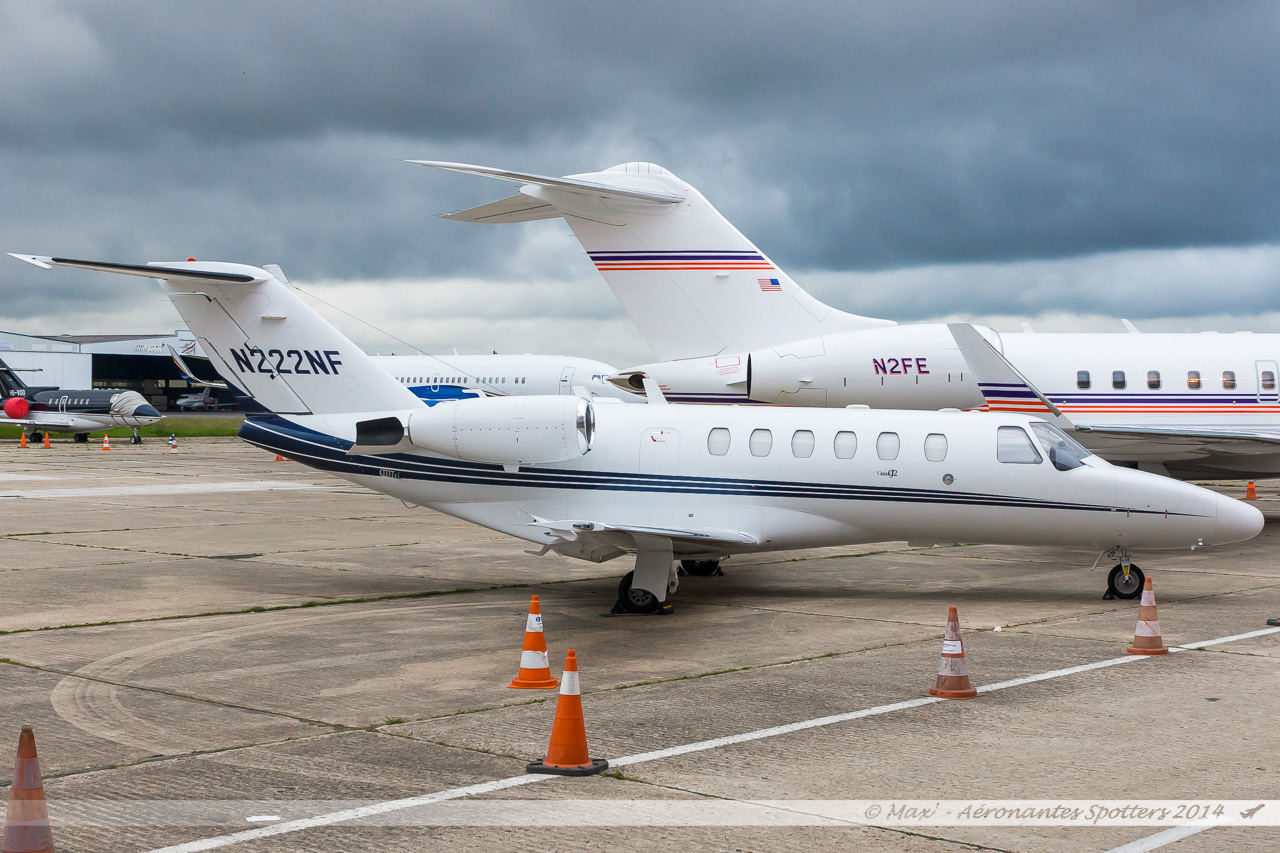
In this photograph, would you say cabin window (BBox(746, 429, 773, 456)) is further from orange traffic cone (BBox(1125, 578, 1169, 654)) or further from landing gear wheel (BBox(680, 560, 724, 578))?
orange traffic cone (BBox(1125, 578, 1169, 654))

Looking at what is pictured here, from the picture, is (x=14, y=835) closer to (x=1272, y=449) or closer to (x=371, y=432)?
(x=371, y=432)

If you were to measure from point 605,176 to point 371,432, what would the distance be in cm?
758

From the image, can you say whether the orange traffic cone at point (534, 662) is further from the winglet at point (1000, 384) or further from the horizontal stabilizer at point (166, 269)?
the winglet at point (1000, 384)

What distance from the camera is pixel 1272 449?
64.4 feet

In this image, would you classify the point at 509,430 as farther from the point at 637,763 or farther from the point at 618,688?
the point at 637,763

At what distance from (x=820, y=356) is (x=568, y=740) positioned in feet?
44.7

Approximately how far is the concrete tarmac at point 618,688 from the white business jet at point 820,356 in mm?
3036

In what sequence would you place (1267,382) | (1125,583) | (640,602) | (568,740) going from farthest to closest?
1. (1267,382)
2. (1125,583)
3. (640,602)
4. (568,740)

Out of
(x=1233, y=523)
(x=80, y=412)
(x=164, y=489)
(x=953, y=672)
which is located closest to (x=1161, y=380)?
(x=1233, y=523)

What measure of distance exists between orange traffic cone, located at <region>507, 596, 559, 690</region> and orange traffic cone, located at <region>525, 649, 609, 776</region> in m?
2.21

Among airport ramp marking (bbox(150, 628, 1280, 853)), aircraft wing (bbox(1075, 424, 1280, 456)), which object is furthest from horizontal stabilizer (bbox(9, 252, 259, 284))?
aircraft wing (bbox(1075, 424, 1280, 456))

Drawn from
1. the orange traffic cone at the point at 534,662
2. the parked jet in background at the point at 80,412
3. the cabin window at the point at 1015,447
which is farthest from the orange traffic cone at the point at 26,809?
the parked jet in background at the point at 80,412

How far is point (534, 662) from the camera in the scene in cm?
910

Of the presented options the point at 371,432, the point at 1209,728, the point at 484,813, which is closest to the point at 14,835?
the point at 484,813
